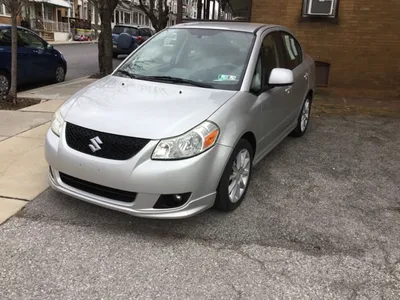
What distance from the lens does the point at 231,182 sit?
137 inches

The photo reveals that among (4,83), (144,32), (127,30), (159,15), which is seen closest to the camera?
(4,83)

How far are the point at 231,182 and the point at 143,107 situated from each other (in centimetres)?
100

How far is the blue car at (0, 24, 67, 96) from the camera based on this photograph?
858 centimetres

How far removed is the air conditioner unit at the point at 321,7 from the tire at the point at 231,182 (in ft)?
20.7

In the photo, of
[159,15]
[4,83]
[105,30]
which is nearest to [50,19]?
[159,15]

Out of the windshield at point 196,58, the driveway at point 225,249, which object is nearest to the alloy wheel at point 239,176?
the driveway at point 225,249

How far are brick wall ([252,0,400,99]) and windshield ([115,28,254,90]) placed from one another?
17.2 ft

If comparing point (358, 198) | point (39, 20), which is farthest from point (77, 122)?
point (39, 20)

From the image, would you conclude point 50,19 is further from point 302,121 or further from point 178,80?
point 178,80

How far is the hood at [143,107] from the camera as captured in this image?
119 inches

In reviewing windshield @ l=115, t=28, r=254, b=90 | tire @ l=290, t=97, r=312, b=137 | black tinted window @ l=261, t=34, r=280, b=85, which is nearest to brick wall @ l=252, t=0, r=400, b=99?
tire @ l=290, t=97, r=312, b=137

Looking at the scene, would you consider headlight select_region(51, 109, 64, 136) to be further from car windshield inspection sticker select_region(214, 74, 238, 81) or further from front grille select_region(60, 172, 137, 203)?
car windshield inspection sticker select_region(214, 74, 238, 81)

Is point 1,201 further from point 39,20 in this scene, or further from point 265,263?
point 39,20

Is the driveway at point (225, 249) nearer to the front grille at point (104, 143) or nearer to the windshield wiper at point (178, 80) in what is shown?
the front grille at point (104, 143)
